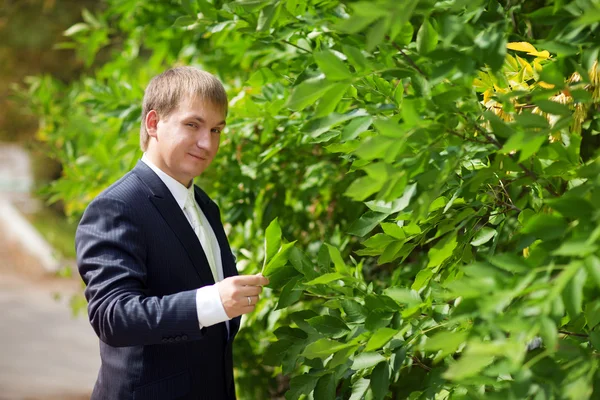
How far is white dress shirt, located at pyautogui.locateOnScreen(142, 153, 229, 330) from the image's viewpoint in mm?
1763

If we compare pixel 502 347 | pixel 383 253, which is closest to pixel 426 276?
pixel 383 253

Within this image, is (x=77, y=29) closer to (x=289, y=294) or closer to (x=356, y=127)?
(x=289, y=294)

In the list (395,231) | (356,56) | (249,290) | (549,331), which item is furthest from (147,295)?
(549,331)

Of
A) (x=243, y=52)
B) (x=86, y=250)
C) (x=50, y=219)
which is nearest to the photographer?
(x=86, y=250)

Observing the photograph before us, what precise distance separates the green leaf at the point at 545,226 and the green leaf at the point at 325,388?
693 mm

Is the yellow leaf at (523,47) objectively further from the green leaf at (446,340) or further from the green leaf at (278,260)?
the green leaf at (446,340)

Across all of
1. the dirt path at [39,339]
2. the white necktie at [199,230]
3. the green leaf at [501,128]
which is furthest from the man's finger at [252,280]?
the dirt path at [39,339]

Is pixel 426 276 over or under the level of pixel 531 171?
under

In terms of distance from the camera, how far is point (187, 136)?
2.03 m

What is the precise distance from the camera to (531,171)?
1501 millimetres

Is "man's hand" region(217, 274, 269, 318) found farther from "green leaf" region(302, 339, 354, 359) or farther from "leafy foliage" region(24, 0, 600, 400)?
"green leaf" region(302, 339, 354, 359)

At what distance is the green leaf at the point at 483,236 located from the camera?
177cm

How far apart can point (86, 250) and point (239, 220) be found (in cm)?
118

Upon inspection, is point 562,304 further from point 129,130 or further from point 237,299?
point 129,130
